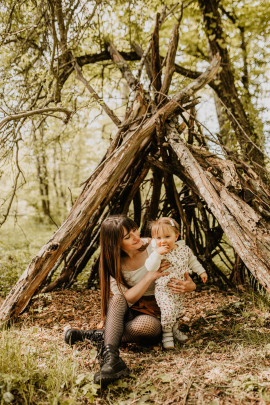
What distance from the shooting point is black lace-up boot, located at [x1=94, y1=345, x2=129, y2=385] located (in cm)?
179

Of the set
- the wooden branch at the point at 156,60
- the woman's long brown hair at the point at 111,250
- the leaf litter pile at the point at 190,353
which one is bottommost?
the leaf litter pile at the point at 190,353

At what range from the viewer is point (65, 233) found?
2805 millimetres

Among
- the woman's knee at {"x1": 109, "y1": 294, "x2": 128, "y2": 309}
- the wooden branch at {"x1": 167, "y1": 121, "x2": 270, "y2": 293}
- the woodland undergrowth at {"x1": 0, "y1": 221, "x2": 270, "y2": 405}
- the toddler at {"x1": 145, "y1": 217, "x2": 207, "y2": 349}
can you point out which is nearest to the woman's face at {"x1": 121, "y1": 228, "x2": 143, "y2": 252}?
the toddler at {"x1": 145, "y1": 217, "x2": 207, "y2": 349}

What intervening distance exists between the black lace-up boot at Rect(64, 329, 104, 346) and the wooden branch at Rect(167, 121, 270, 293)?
1.22 meters

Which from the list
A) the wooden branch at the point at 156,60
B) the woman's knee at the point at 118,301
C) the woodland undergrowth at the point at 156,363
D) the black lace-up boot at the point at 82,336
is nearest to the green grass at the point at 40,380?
the woodland undergrowth at the point at 156,363

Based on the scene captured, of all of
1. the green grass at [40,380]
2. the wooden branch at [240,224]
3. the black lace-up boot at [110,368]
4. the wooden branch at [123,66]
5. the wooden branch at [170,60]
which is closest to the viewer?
the green grass at [40,380]

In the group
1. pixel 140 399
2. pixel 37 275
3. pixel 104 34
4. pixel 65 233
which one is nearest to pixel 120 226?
pixel 65 233

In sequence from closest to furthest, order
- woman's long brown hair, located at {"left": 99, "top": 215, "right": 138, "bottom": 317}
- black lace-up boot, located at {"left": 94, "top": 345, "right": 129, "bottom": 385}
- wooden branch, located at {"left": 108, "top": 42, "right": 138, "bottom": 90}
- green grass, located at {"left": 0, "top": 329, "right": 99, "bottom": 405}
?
green grass, located at {"left": 0, "top": 329, "right": 99, "bottom": 405} → black lace-up boot, located at {"left": 94, "top": 345, "right": 129, "bottom": 385} → woman's long brown hair, located at {"left": 99, "top": 215, "right": 138, "bottom": 317} → wooden branch, located at {"left": 108, "top": 42, "right": 138, "bottom": 90}

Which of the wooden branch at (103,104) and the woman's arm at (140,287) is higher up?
the wooden branch at (103,104)

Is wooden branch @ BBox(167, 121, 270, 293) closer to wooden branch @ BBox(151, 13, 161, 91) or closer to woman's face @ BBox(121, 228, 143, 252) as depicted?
woman's face @ BBox(121, 228, 143, 252)

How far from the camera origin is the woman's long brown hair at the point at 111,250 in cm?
236

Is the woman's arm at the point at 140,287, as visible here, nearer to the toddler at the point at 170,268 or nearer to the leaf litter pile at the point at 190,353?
the toddler at the point at 170,268

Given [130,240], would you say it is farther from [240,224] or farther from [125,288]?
[240,224]

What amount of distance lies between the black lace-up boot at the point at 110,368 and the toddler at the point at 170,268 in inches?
18.8
